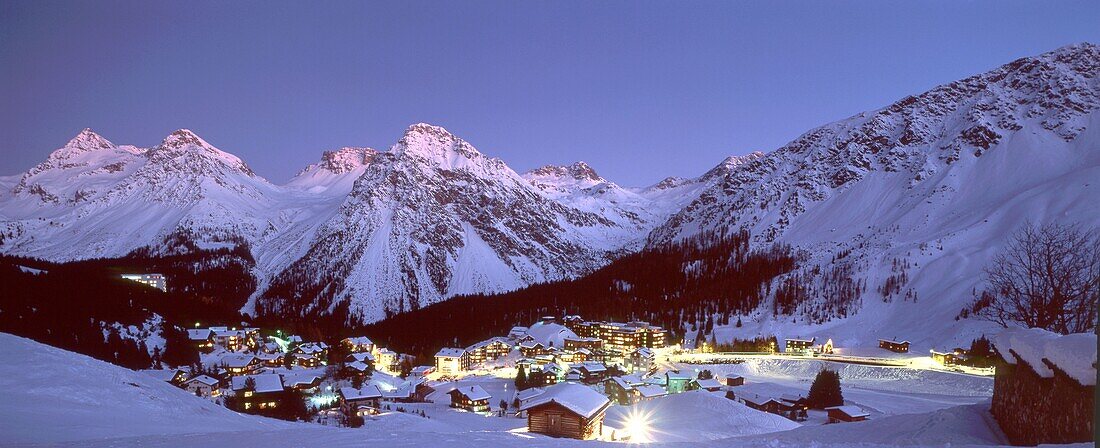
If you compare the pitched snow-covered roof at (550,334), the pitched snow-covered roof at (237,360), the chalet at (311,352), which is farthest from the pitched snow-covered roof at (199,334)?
the pitched snow-covered roof at (550,334)

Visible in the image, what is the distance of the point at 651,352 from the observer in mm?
93188

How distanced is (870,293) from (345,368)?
12261 cm

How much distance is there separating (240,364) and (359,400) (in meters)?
31.7

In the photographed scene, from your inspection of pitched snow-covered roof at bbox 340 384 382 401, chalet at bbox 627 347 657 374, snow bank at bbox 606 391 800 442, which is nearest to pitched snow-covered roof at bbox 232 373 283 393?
pitched snow-covered roof at bbox 340 384 382 401

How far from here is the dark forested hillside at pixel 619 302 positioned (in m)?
131

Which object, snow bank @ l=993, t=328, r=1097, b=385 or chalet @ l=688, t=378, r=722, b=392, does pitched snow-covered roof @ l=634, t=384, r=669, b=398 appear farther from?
snow bank @ l=993, t=328, r=1097, b=385

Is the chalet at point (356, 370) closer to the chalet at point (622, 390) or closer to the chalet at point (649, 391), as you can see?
the chalet at point (622, 390)

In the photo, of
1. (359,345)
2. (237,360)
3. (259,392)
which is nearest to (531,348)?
(359,345)

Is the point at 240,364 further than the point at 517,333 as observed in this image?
No

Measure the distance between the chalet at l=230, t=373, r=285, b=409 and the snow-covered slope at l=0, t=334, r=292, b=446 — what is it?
36934mm

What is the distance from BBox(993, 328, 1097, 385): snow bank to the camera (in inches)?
325

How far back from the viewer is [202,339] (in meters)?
88.9

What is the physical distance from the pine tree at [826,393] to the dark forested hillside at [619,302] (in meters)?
67.2

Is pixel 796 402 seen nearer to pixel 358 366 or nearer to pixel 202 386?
pixel 358 366
